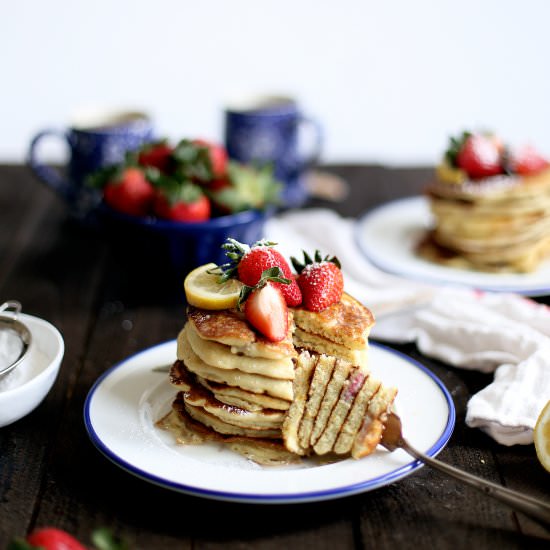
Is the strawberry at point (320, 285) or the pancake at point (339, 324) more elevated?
the strawberry at point (320, 285)

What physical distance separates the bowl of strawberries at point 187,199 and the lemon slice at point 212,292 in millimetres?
717

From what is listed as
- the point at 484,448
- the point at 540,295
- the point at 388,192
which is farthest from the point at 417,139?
the point at 484,448

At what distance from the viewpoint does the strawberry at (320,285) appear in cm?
194

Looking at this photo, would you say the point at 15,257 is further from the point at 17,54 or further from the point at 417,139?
the point at 417,139

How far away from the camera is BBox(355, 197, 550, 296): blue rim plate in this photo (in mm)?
2756

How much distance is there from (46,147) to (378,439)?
4572mm

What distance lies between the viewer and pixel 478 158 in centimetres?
292

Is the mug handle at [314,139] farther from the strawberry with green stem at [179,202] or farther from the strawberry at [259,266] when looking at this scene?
the strawberry at [259,266]

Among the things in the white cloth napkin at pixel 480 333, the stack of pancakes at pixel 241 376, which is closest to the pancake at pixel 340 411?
the stack of pancakes at pixel 241 376

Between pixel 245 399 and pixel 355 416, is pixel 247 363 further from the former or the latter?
pixel 355 416

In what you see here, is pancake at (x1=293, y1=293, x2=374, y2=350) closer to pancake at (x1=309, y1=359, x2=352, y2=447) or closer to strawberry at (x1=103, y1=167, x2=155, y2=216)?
pancake at (x1=309, y1=359, x2=352, y2=447)

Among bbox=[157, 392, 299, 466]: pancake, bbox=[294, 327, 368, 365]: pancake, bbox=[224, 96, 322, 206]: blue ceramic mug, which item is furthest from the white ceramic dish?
bbox=[224, 96, 322, 206]: blue ceramic mug

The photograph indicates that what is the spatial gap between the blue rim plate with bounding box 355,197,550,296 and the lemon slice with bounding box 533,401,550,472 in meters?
0.97

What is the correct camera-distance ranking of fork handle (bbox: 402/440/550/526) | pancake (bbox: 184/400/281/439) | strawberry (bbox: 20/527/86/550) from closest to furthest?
strawberry (bbox: 20/527/86/550), fork handle (bbox: 402/440/550/526), pancake (bbox: 184/400/281/439)
